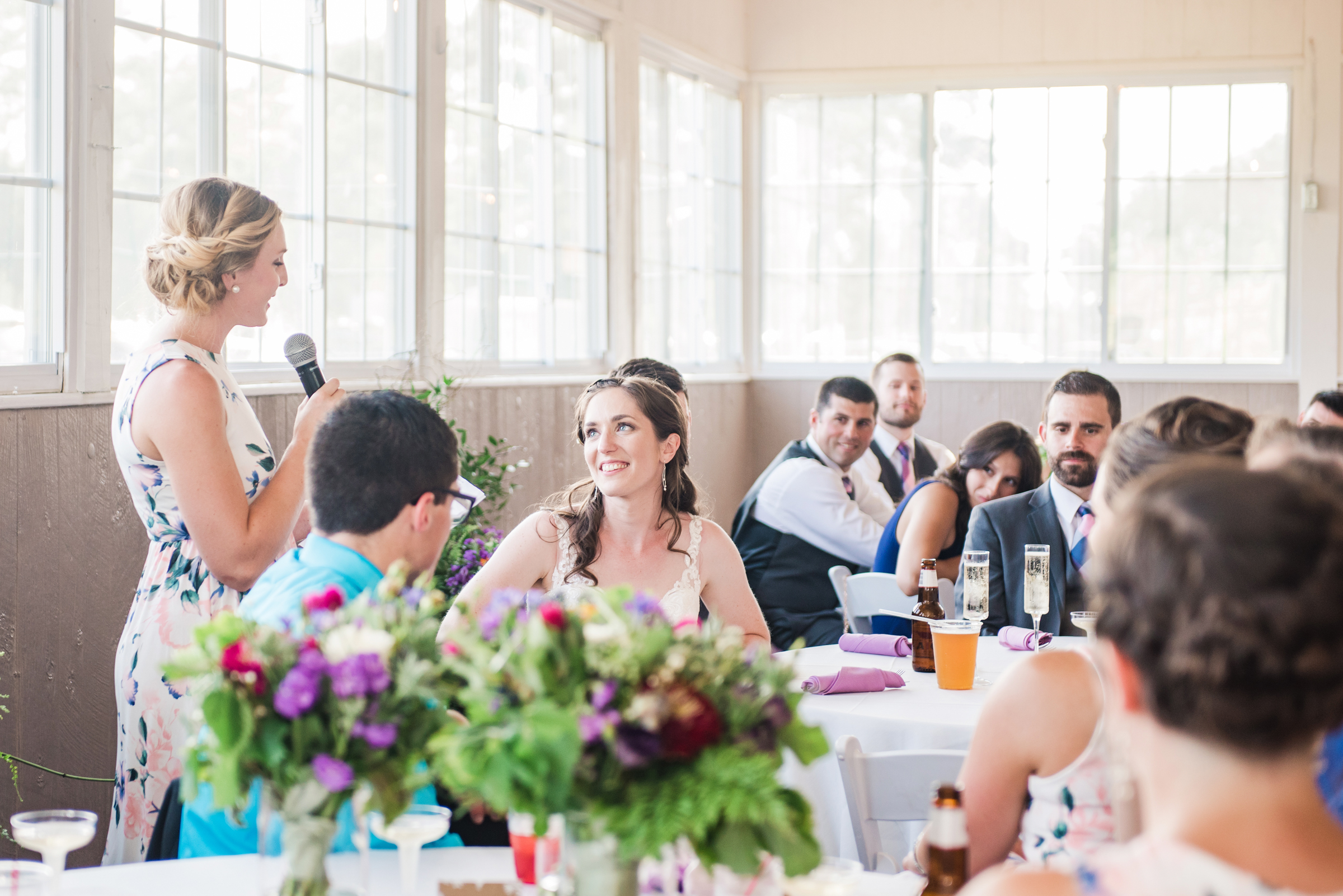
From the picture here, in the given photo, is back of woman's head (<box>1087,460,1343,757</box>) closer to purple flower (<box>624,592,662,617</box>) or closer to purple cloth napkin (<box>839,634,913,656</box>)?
purple flower (<box>624,592,662,617</box>)

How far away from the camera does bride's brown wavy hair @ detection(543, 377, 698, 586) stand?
292 cm

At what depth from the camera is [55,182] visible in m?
3.19

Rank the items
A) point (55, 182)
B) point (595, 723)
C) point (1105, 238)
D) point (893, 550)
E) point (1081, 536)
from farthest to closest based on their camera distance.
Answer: point (1105, 238) → point (893, 550) → point (1081, 536) → point (55, 182) → point (595, 723)

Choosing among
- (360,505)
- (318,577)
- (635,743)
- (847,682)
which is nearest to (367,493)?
(360,505)

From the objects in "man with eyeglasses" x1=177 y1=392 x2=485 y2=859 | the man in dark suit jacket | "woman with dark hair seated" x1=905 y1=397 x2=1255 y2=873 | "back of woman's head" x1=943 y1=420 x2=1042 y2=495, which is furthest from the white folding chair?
"back of woman's head" x1=943 y1=420 x2=1042 y2=495

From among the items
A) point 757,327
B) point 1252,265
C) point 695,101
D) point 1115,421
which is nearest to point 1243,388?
point 1252,265

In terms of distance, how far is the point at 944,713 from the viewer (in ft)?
8.23

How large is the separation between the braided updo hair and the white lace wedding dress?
919mm

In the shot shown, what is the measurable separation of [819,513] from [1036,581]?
157 centimetres

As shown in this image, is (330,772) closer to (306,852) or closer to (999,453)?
(306,852)

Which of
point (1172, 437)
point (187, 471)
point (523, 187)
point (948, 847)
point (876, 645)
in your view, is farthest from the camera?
point (523, 187)

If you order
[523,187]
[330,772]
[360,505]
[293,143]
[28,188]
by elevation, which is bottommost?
[330,772]

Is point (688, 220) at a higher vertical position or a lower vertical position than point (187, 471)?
higher

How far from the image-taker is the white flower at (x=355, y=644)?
46.7 inches
